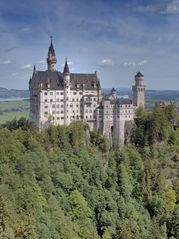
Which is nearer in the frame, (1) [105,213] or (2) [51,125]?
(1) [105,213]

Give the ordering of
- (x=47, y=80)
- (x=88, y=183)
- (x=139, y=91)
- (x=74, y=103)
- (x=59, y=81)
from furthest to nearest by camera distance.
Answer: (x=139, y=91) → (x=74, y=103) → (x=59, y=81) → (x=47, y=80) → (x=88, y=183)

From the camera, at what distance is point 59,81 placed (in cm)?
8388

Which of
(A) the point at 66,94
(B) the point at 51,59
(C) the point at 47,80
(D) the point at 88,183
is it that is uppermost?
(B) the point at 51,59

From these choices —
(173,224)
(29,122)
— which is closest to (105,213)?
(173,224)

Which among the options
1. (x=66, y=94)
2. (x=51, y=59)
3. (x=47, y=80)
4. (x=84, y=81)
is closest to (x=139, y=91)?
(x=84, y=81)

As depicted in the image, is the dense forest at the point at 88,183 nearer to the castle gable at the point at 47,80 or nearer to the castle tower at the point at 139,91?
the castle tower at the point at 139,91

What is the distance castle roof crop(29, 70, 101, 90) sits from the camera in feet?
271

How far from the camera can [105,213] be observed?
60656 millimetres

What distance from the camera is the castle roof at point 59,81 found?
82.7 m

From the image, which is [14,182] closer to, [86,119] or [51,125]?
[51,125]

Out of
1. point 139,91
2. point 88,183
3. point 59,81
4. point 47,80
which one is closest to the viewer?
point 88,183

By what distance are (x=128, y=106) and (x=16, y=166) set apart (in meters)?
35.6

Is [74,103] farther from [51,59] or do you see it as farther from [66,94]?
[51,59]

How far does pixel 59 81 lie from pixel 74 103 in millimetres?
5000
